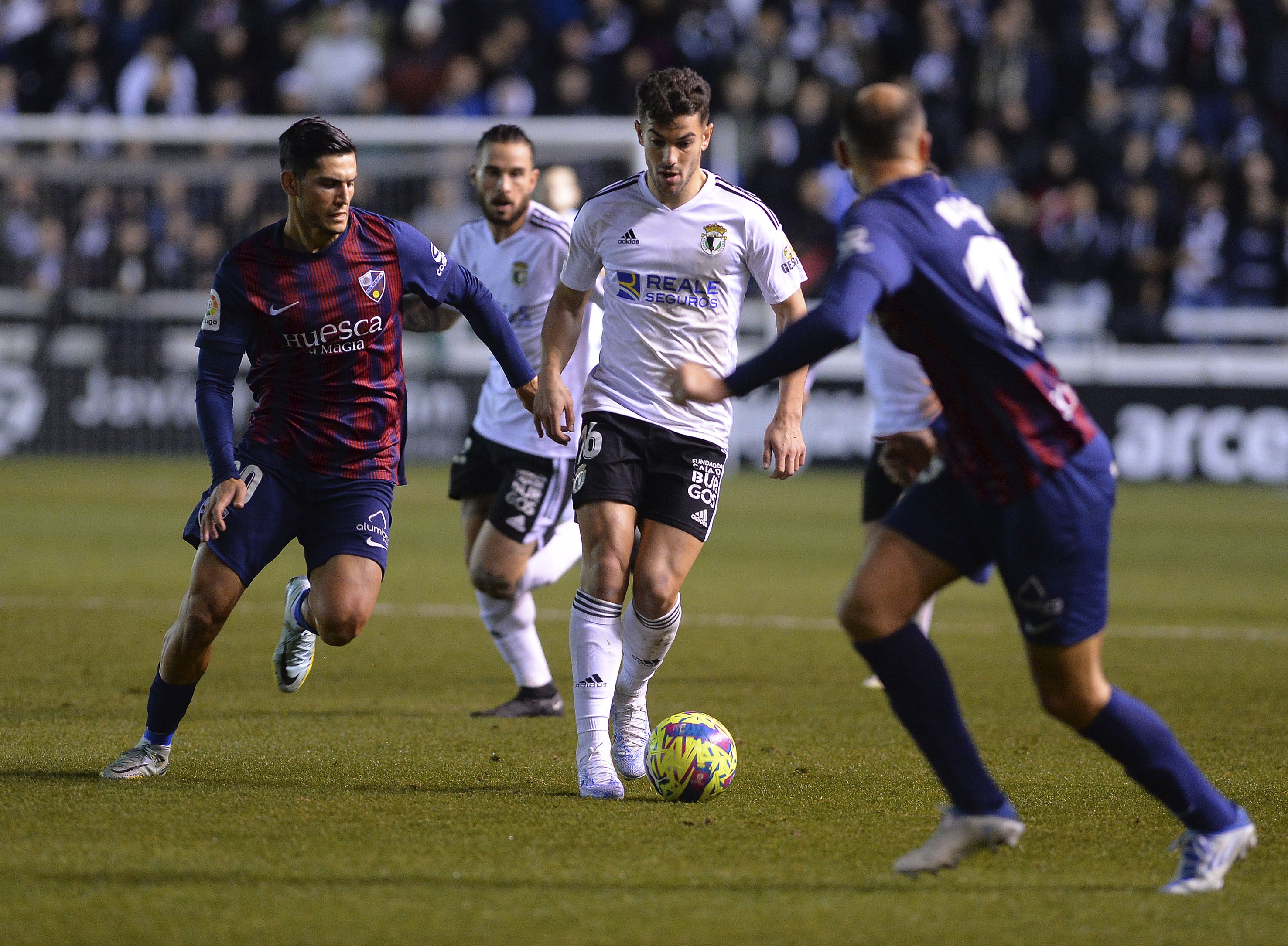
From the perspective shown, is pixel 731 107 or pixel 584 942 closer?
pixel 584 942

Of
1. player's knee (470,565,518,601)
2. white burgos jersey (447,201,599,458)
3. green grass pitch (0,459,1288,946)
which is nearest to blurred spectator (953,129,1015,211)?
green grass pitch (0,459,1288,946)

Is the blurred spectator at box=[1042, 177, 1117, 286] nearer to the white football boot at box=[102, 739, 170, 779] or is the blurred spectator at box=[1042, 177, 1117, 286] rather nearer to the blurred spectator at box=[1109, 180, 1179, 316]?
the blurred spectator at box=[1109, 180, 1179, 316]

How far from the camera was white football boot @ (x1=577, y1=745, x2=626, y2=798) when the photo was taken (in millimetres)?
5379

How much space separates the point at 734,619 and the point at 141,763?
499cm

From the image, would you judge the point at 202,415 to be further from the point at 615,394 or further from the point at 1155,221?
the point at 1155,221

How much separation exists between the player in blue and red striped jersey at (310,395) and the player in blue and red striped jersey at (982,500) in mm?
1872

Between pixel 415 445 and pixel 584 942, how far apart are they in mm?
15082

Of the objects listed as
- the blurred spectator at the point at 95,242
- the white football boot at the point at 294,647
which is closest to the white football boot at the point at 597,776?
the white football boot at the point at 294,647

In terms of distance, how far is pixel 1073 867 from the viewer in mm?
4473

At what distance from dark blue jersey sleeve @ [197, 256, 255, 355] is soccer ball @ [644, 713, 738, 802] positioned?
1.93 meters

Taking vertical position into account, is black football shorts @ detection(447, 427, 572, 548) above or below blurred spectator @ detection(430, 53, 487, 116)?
below

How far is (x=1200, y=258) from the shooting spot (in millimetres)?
18781

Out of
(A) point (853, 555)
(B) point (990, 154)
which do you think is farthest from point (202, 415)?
(B) point (990, 154)

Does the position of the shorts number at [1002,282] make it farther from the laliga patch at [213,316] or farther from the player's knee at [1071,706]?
the laliga patch at [213,316]
